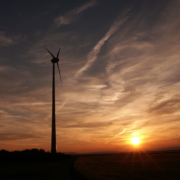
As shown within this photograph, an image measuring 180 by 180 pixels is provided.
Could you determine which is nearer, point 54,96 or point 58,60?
point 54,96

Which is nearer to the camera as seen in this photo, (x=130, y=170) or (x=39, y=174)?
(x=39, y=174)

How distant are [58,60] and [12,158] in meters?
38.7

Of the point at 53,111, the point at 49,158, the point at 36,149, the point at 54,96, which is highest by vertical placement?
the point at 54,96

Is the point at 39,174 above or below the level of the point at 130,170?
above

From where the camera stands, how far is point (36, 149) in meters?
76.4

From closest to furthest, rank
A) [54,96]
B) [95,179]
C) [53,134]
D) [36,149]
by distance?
[95,179] < [53,134] < [54,96] < [36,149]

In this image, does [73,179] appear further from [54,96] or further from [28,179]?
[54,96]

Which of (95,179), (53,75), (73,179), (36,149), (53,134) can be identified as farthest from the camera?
(36,149)

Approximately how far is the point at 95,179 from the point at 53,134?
45.2 m

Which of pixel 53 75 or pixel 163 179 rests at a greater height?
pixel 53 75

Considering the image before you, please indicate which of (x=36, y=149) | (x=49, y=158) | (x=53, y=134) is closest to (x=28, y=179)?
(x=49, y=158)

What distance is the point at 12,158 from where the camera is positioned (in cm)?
5034

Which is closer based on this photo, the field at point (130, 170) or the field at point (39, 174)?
the field at point (130, 170)

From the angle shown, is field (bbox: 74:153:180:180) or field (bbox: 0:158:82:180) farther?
field (bbox: 0:158:82:180)
